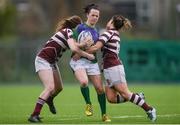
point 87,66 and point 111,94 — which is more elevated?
point 87,66

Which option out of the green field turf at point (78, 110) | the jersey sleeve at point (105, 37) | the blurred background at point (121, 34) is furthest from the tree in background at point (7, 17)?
the jersey sleeve at point (105, 37)

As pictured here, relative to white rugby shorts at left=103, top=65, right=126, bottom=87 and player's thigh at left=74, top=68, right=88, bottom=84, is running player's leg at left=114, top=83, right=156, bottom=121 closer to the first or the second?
white rugby shorts at left=103, top=65, right=126, bottom=87

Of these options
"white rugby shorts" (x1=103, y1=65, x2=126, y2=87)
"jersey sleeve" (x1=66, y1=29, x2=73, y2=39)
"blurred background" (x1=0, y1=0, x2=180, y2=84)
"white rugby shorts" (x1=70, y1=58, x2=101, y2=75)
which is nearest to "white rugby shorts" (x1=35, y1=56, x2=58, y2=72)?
"white rugby shorts" (x1=70, y1=58, x2=101, y2=75)

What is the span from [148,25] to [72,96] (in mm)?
31341

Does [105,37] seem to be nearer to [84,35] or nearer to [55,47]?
[84,35]

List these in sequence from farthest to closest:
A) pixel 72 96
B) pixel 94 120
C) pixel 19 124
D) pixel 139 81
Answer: pixel 139 81
pixel 72 96
pixel 94 120
pixel 19 124

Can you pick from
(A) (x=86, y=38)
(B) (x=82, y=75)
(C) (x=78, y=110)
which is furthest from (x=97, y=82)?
(C) (x=78, y=110)

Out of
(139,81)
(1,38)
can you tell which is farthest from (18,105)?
(1,38)

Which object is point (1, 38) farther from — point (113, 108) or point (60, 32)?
point (60, 32)

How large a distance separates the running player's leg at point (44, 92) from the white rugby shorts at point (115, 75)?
1.07m

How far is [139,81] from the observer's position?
37.5m

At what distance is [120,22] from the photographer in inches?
682

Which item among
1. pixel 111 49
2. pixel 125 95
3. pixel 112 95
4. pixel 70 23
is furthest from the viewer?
pixel 112 95

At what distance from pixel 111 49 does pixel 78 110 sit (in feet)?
13.2
